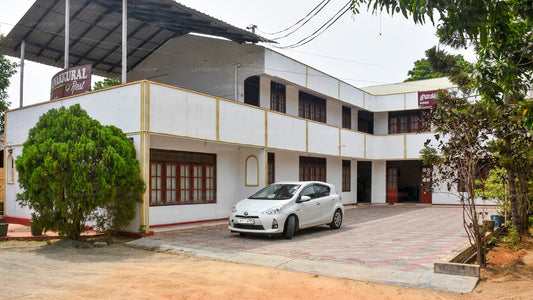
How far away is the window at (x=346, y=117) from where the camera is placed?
81.0 ft

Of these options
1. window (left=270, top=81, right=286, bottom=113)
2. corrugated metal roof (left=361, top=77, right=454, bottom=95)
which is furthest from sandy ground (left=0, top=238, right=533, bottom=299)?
corrugated metal roof (left=361, top=77, right=454, bottom=95)

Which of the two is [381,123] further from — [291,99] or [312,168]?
[291,99]

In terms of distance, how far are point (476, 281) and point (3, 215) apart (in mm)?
16424

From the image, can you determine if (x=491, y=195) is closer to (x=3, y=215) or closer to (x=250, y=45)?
(x=250, y=45)

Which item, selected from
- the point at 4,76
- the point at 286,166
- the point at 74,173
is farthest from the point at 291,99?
the point at 4,76

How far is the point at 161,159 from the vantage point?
13.6m

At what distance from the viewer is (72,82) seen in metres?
14.1

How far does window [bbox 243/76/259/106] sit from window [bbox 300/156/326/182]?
4361 mm

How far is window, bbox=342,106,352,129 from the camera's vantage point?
2470 cm

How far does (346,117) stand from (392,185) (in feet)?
16.0

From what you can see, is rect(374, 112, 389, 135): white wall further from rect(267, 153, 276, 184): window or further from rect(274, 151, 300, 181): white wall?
rect(267, 153, 276, 184): window

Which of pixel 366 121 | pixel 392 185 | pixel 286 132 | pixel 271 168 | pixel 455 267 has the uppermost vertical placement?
pixel 366 121

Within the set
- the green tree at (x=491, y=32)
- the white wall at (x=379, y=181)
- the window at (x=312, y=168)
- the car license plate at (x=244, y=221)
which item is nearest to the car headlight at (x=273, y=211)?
the car license plate at (x=244, y=221)

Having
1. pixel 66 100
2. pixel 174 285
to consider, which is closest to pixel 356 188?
pixel 66 100
